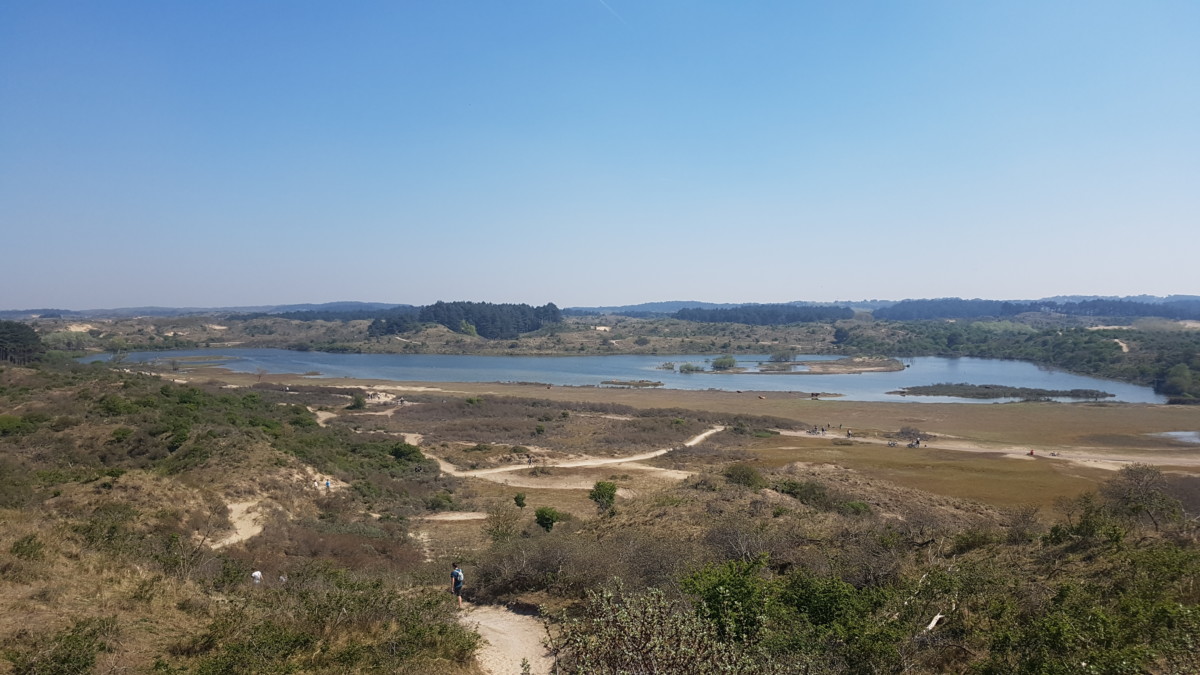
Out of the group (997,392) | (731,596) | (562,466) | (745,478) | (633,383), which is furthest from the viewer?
(633,383)

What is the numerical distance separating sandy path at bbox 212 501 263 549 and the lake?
238ft

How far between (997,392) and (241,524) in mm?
90587

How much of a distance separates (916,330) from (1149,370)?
91304 mm

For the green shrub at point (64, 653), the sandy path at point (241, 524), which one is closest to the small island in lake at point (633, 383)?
the sandy path at point (241, 524)

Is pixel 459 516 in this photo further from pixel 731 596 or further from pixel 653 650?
pixel 653 650

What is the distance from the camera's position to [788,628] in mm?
8898

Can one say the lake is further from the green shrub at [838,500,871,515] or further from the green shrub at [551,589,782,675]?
the green shrub at [551,589,782,675]

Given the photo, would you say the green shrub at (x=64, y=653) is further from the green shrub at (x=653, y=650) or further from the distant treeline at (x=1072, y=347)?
the distant treeline at (x=1072, y=347)

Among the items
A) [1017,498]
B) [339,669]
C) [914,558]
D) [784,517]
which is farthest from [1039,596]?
[1017,498]

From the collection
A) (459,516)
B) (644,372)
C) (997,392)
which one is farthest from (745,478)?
(644,372)

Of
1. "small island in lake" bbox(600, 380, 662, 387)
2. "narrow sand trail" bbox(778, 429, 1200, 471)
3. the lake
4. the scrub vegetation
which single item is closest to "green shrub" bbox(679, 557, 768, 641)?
the scrub vegetation

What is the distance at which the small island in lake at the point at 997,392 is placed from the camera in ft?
256

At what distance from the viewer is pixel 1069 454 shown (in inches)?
1790

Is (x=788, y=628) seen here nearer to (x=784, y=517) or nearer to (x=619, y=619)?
(x=619, y=619)
